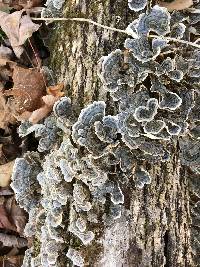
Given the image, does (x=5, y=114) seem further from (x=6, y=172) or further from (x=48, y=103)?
(x=48, y=103)

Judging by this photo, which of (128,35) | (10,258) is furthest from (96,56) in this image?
(10,258)

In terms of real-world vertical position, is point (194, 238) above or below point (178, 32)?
below

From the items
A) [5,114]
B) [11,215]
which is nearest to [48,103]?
[5,114]

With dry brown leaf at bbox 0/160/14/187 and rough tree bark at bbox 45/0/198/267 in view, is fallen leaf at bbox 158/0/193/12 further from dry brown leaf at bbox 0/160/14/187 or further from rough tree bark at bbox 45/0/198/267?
dry brown leaf at bbox 0/160/14/187

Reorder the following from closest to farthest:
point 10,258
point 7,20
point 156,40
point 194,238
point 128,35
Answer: point 156,40 < point 128,35 < point 194,238 < point 7,20 < point 10,258

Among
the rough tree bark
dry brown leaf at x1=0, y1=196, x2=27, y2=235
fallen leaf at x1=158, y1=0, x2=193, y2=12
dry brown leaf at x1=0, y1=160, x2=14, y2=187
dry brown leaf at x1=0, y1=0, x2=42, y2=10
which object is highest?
fallen leaf at x1=158, y1=0, x2=193, y2=12

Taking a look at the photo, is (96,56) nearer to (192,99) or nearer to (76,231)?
(192,99)

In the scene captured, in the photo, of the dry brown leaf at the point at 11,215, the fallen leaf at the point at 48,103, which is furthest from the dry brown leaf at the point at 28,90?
the dry brown leaf at the point at 11,215

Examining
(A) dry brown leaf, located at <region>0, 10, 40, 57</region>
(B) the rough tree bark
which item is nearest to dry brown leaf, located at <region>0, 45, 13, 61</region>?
(A) dry brown leaf, located at <region>0, 10, 40, 57</region>
